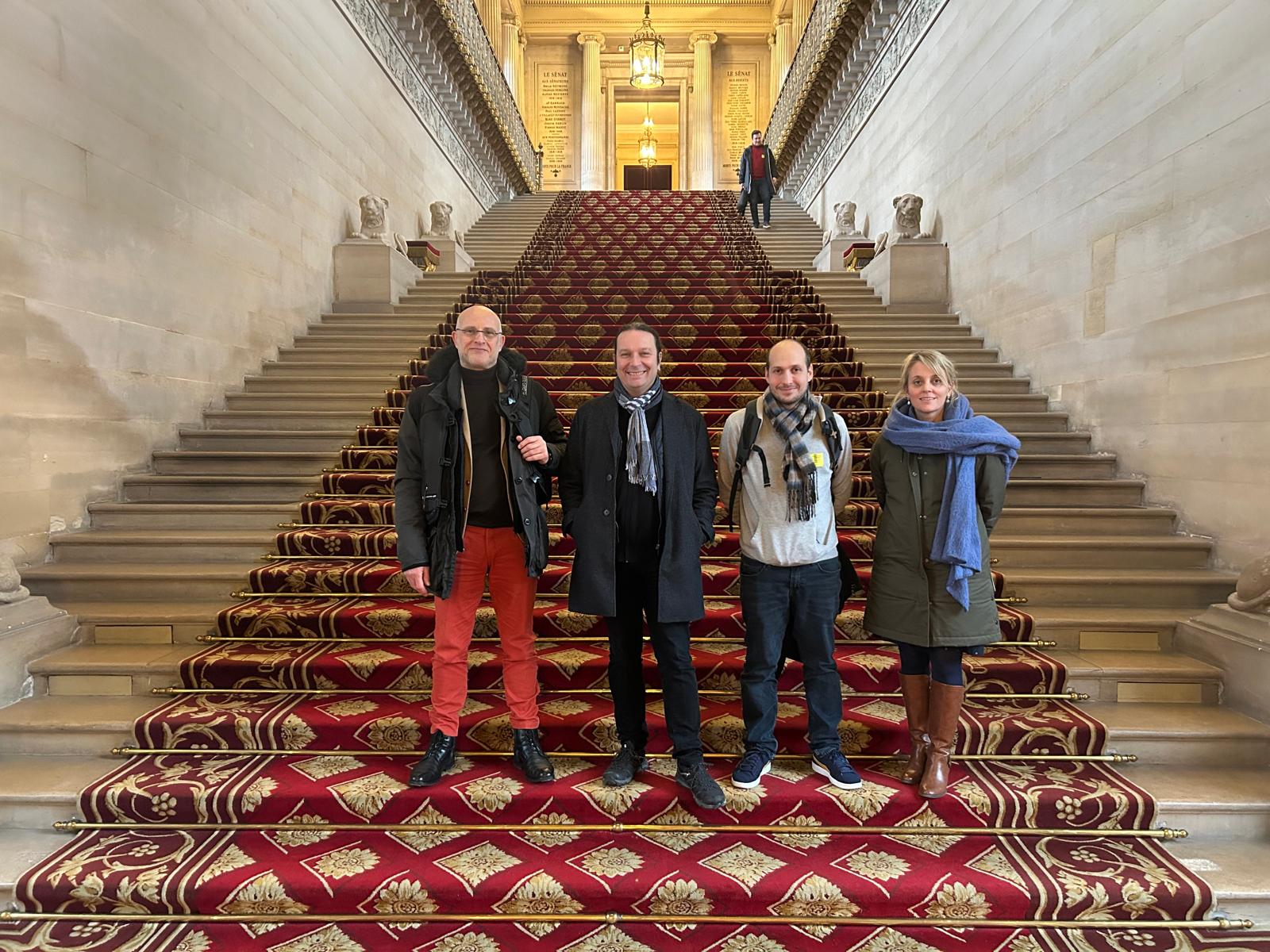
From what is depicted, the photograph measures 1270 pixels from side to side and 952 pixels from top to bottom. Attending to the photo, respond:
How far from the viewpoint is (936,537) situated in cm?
238

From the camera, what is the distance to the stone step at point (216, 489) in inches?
173

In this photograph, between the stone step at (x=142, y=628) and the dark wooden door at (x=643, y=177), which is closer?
the stone step at (x=142, y=628)

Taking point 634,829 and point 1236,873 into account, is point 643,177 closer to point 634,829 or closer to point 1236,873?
point 634,829

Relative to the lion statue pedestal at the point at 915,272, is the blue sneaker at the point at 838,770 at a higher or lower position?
lower

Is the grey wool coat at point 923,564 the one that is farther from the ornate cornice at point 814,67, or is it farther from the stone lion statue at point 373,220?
the ornate cornice at point 814,67

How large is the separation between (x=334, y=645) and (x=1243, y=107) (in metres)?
5.15

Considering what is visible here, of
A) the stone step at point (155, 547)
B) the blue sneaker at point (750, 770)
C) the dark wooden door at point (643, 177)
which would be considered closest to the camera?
the blue sneaker at point (750, 770)

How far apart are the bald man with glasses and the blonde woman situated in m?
1.19

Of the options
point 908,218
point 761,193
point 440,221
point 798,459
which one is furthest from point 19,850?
point 761,193

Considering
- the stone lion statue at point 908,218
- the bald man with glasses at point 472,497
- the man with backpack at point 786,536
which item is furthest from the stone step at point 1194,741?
the stone lion statue at point 908,218

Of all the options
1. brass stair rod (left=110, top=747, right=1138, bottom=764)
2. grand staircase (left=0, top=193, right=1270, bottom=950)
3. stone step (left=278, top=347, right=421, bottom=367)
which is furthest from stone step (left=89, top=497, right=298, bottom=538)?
stone step (left=278, top=347, right=421, bottom=367)

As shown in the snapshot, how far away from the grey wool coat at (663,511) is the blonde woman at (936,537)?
0.64m

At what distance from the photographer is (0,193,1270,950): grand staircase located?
2254mm

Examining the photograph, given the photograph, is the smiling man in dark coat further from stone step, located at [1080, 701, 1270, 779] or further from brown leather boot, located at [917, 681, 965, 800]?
stone step, located at [1080, 701, 1270, 779]
